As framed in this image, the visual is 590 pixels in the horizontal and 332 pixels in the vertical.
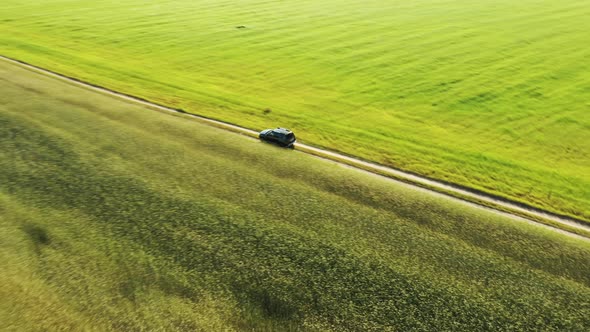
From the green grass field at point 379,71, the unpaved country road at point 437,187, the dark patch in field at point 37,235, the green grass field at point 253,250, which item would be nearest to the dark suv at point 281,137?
the green grass field at point 253,250

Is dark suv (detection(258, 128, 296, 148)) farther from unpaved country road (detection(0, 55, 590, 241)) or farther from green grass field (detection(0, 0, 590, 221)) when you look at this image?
green grass field (detection(0, 0, 590, 221))

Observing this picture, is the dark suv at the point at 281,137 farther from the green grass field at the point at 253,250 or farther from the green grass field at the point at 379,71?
the green grass field at the point at 379,71

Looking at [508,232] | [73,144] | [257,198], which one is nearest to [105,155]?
[73,144]

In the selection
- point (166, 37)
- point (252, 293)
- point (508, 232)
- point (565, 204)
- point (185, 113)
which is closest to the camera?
point (252, 293)

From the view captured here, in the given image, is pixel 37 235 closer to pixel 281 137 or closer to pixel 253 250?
pixel 253 250

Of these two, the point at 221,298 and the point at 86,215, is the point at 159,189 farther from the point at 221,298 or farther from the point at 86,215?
the point at 221,298

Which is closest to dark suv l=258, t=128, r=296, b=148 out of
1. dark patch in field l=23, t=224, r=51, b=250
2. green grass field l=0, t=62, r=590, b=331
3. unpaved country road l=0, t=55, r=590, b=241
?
green grass field l=0, t=62, r=590, b=331
